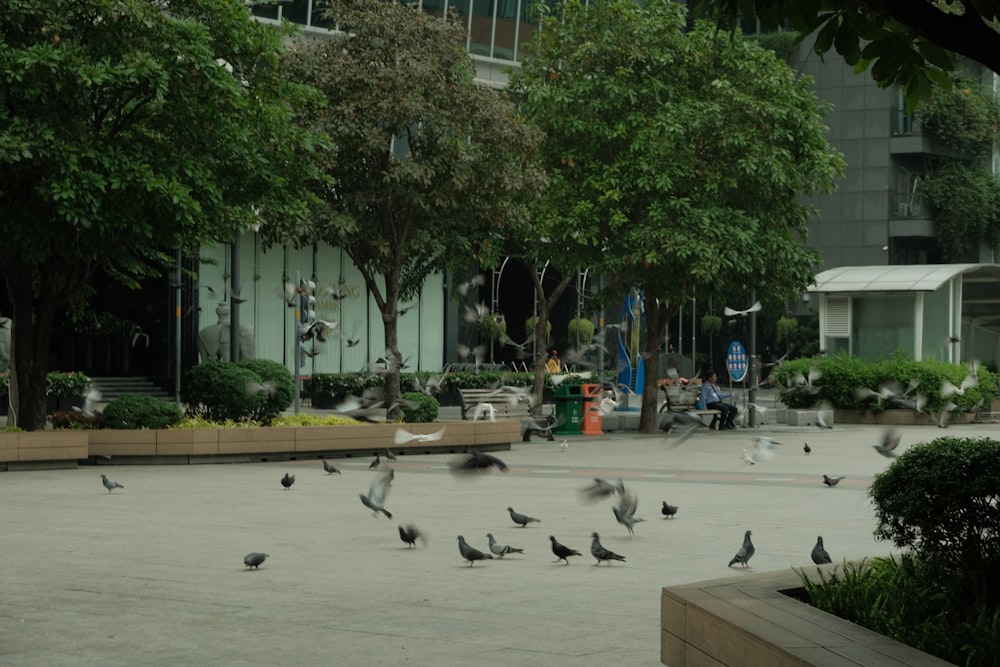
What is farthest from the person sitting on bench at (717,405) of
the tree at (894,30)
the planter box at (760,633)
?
the tree at (894,30)

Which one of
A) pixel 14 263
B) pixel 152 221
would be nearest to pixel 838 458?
pixel 152 221

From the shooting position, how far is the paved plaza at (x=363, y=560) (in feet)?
25.8

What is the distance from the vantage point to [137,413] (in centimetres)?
2188

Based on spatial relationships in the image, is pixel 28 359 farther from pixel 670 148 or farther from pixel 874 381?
pixel 874 381

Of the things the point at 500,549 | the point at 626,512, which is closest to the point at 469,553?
the point at 500,549

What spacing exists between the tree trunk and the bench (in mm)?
10394

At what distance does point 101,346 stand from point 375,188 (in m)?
19.0

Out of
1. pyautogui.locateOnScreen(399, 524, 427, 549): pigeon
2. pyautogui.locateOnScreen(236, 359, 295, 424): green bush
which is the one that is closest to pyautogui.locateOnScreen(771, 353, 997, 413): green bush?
pyautogui.locateOnScreen(236, 359, 295, 424): green bush

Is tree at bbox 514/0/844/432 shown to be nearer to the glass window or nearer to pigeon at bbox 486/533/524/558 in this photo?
pigeon at bbox 486/533/524/558

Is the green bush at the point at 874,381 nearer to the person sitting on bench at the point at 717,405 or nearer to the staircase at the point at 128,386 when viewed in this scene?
the person sitting on bench at the point at 717,405

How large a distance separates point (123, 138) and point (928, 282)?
23.5 metres

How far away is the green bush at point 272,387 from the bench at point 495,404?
23.5ft

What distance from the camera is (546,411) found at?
35.3 metres

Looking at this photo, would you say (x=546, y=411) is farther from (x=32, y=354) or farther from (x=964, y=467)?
(x=964, y=467)
